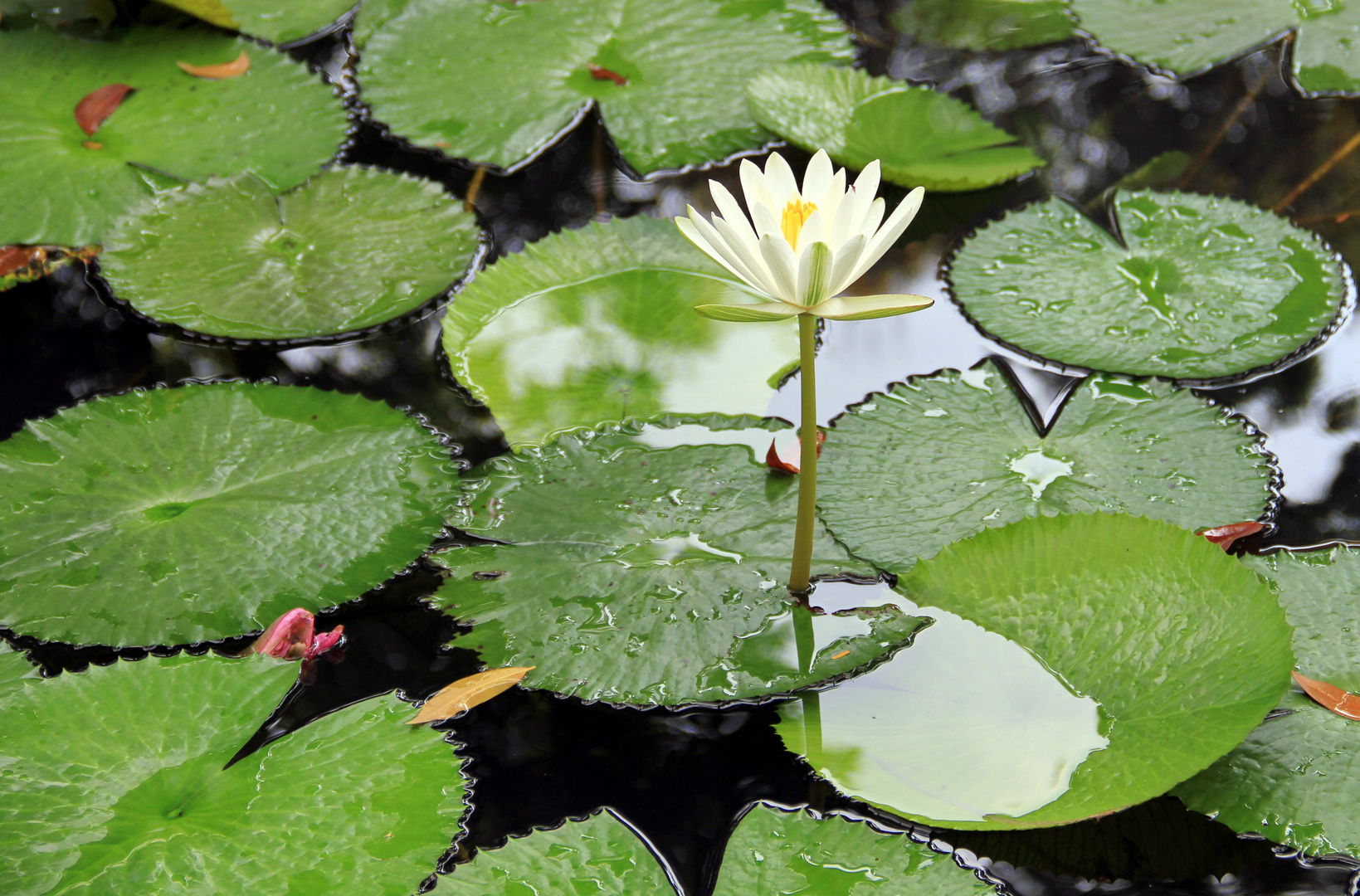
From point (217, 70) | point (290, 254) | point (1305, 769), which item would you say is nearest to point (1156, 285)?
point (1305, 769)

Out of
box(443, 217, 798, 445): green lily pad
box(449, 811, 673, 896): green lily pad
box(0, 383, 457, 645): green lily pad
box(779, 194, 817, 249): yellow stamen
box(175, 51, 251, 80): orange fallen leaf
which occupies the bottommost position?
box(449, 811, 673, 896): green lily pad

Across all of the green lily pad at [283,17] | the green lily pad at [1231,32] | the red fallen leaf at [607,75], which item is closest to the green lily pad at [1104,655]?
the red fallen leaf at [607,75]

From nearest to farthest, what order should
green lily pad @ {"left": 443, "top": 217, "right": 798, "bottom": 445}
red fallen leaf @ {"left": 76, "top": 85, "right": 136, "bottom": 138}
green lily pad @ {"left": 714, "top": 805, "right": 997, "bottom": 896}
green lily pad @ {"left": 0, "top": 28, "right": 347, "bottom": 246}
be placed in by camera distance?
green lily pad @ {"left": 714, "top": 805, "right": 997, "bottom": 896}, green lily pad @ {"left": 443, "top": 217, "right": 798, "bottom": 445}, green lily pad @ {"left": 0, "top": 28, "right": 347, "bottom": 246}, red fallen leaf @ {"left": 76, "top": 85, "right": 136, "bottom": 138}

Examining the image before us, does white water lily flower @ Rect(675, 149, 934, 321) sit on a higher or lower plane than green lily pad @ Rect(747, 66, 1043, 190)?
higher

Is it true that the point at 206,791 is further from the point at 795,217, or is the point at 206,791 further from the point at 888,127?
the point at 888,127

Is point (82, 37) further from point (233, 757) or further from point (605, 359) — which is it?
point (233, 757)

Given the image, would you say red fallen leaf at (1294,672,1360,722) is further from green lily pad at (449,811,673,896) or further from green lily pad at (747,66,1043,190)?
green lily pad at (747,66,1043,190)

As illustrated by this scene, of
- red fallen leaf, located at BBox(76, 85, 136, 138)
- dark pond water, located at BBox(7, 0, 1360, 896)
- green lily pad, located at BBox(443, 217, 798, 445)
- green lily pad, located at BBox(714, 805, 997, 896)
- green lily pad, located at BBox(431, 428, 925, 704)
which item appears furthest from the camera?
red fallen leaf, located at BBox(76, 85, 136, 138)

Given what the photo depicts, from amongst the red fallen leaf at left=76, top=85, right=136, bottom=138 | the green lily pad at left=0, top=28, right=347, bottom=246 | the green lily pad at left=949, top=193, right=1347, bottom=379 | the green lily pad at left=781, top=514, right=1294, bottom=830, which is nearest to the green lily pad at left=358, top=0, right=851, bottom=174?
the green lily pad at left=0, top=28, right=347, bottom=246
